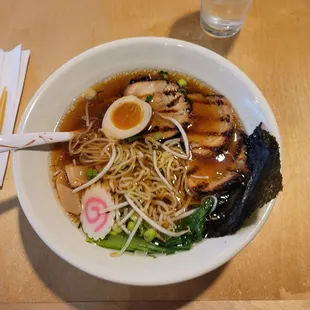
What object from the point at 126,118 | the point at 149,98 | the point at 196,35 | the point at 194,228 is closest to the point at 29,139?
the point at 126,118

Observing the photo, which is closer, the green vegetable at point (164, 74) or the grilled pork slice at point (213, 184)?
the grilled pork slice at point (213, 184)

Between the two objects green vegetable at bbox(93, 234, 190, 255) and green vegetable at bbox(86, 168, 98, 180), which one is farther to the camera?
green vegetable at bbox(86, 168, 98, 180)

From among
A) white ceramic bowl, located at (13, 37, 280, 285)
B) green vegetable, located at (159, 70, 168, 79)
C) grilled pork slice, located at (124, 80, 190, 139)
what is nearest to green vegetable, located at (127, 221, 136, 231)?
white ceramic bowl, located at (13, 37, 280, 285)

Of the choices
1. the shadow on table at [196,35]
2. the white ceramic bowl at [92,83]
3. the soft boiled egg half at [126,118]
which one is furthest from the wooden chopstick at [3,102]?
the shadow on table at [196,35]

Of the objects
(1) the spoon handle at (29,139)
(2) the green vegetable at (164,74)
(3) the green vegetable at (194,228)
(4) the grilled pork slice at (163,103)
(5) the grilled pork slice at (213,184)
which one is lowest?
(3) the green vegetable at (194,228)

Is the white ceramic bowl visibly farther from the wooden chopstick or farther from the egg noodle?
the wooden chopstick

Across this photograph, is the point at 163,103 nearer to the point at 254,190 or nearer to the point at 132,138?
the point at 132,138

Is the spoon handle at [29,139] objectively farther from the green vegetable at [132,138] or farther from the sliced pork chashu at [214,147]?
the sliced pork chashu at [214,147]

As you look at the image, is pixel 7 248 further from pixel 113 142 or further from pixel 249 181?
pixel 249 181
